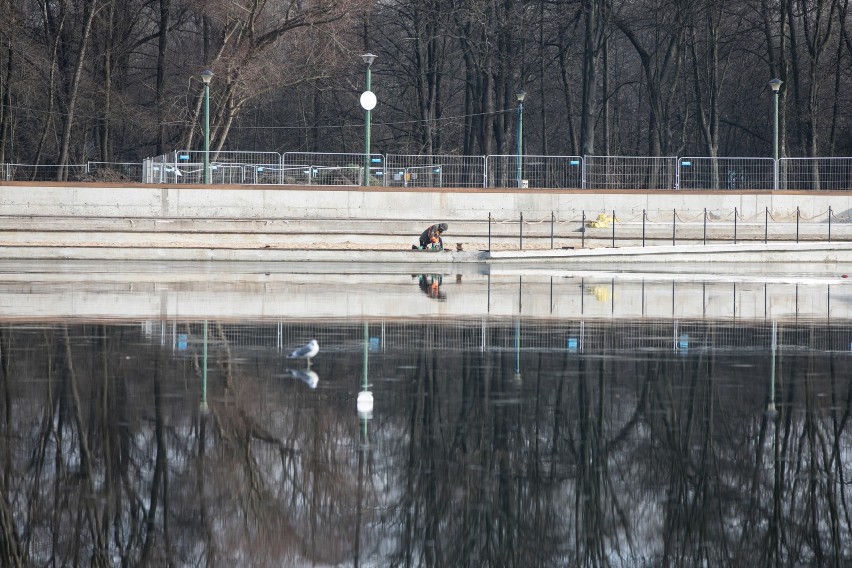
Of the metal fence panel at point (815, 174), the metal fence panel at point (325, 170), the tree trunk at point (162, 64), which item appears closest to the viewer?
the metal fence panel at point (325, 170)

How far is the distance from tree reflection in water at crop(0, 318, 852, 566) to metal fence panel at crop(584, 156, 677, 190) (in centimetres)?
3324

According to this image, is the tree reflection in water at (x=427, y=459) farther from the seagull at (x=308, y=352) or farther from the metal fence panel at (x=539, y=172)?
the metal fence panel at (x=539, y=172)

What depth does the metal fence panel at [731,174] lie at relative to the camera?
156ft

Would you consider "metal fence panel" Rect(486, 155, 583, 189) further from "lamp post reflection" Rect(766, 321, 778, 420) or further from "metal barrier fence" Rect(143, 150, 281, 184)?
"lamp post reflection" Rect(766, 321, 778, 420)

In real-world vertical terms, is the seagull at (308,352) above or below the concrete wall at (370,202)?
below

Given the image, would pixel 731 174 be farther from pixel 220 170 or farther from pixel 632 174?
pixel 220 170

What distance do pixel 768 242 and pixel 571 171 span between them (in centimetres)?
864

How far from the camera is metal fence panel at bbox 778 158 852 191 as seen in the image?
1864 inches

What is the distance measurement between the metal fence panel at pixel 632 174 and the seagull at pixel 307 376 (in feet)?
116

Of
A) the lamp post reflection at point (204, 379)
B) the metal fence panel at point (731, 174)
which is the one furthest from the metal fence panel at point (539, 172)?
the lamp post reflection at point (204, 379)

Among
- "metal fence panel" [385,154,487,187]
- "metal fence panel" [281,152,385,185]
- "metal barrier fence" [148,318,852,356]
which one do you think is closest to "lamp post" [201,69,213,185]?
"metal fence panel" [281,152,385,185]

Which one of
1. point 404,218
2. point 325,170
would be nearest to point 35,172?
point 325,170

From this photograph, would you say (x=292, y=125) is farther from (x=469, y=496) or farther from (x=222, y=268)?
(x=469, y=496)

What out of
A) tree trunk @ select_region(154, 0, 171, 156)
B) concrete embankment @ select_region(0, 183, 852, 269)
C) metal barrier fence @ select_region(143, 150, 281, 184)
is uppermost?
tree trunk @ select_region(154, 0, 171, 156)
